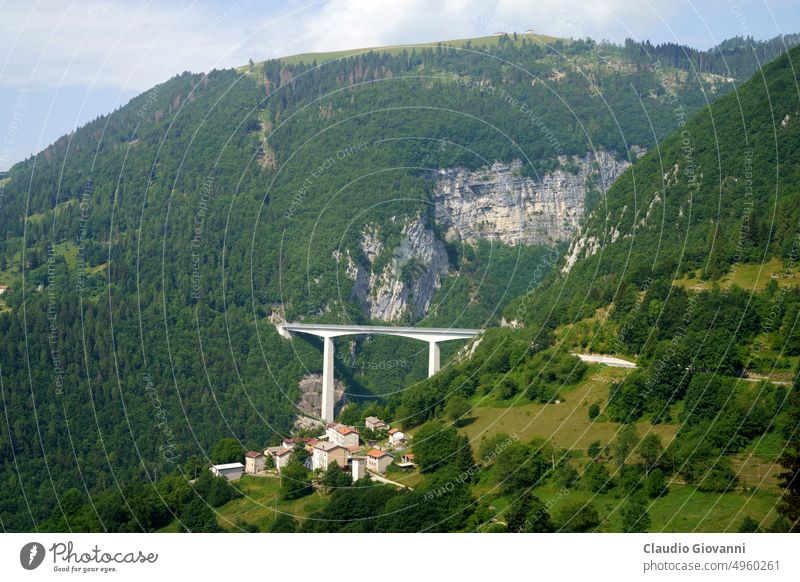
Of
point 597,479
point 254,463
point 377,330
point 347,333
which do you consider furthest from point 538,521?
point 347,333

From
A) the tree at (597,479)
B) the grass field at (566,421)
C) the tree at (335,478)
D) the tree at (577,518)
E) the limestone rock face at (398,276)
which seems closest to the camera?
the tree at (577,518)

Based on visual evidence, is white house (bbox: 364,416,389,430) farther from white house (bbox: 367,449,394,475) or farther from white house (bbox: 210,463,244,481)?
white house (bbox: 367,449,394,475)

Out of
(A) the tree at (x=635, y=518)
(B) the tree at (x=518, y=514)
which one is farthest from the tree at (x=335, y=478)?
(A) the tree at (x=635, y=518)

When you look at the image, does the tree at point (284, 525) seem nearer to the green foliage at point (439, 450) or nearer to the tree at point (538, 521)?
the green foliage at point (439, 450)

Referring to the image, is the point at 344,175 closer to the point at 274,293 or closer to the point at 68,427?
the point at 274,293

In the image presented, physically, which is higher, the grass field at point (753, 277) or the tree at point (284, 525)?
the grass field at point (753, 277)

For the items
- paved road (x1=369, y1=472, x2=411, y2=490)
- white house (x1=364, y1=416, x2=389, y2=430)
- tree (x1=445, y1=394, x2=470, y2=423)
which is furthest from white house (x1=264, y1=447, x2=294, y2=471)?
tree (x1=445, y1=394, x2=470, y2=423)
